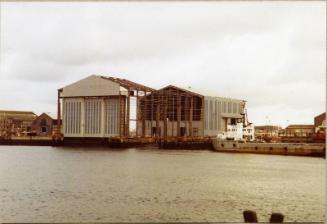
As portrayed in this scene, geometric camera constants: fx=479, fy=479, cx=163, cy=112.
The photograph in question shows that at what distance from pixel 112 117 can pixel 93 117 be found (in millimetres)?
3039

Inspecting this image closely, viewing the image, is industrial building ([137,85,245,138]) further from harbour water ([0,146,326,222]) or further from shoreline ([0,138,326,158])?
harbour water ([0,146,326,222])

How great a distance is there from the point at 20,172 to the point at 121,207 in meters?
16.7

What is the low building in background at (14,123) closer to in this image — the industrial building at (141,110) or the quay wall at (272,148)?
the industrial building at (141,110)

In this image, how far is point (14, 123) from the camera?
314ft

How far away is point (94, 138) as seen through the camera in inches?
2948

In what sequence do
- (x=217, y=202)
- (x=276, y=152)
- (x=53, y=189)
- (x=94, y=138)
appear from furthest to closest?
(x=94, y=138) < (x=276, y=152) < (x=53, y=189) < (x=217, y=202)

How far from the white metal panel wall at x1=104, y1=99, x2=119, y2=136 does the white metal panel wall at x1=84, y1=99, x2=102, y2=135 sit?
123cm

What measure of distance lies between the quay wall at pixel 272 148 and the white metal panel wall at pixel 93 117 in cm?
1884

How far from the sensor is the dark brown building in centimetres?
9019

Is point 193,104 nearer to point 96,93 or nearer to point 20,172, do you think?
point 96,93

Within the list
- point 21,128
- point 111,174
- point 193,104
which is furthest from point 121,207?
point 21,128

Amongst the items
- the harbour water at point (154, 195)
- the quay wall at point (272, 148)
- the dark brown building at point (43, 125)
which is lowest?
the harbour water at point (154, 195)

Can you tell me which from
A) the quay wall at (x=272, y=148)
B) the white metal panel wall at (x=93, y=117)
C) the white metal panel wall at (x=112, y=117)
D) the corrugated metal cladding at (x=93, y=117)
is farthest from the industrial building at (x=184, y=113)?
the white metal panel wall at (x=93, y=117)

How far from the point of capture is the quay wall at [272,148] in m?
58.4
